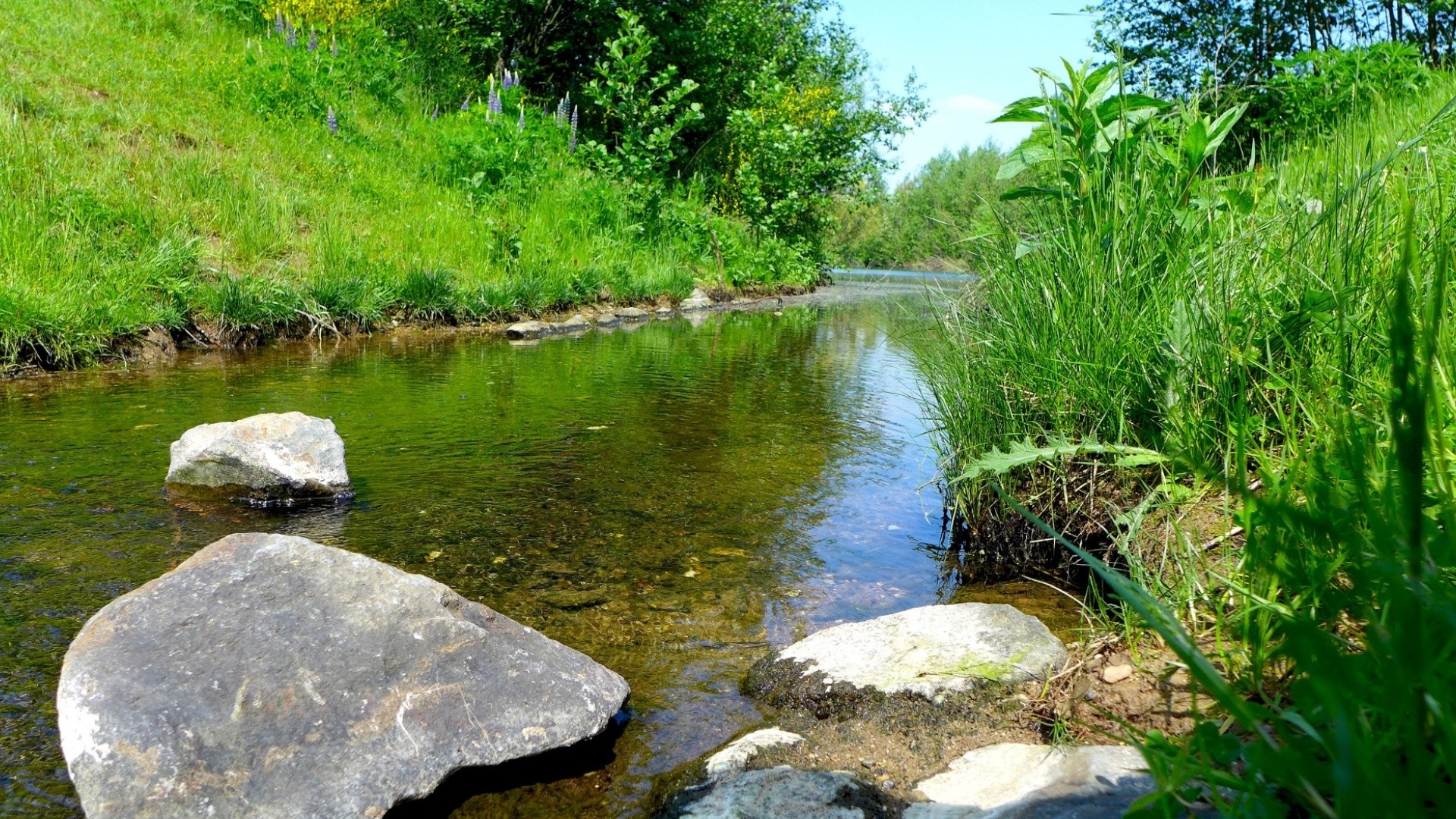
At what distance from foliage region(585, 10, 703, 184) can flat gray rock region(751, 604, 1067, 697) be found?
13423 mm

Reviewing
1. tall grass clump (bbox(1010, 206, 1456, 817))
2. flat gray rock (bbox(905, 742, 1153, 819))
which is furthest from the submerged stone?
tall grass clump (bbox(1010, 206, 1456, 817))

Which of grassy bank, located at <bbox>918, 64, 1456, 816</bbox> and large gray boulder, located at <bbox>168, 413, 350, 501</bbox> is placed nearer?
grassy bank, located at <bbox>918, 64, 1456, 816</bbox>

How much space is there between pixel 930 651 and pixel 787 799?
2.53ft

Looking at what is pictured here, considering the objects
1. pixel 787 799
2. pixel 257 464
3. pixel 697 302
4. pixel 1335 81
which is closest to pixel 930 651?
pixel 787 799

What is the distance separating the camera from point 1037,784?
1.86 m

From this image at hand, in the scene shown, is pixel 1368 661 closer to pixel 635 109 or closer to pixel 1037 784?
pixel 1037 784

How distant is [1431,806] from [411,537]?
10.6 feet

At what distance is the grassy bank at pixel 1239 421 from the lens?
0.91 meters

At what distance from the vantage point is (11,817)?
1.88 m

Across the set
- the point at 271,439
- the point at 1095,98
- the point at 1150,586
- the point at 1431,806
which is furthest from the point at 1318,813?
the point at 271,439

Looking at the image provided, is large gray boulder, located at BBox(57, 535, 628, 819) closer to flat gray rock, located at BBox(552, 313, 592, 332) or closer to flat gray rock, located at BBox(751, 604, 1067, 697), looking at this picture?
flat gray rock, located at BBox(751, 604, 1067, 697)

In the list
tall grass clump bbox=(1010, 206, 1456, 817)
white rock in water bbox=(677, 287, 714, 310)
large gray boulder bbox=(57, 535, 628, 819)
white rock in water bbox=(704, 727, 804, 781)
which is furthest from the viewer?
white rock in water bbox=(677, 287, 714, 310)

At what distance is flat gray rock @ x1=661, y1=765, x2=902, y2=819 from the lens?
191 centimetres

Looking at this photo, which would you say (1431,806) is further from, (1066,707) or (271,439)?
(271,439)
